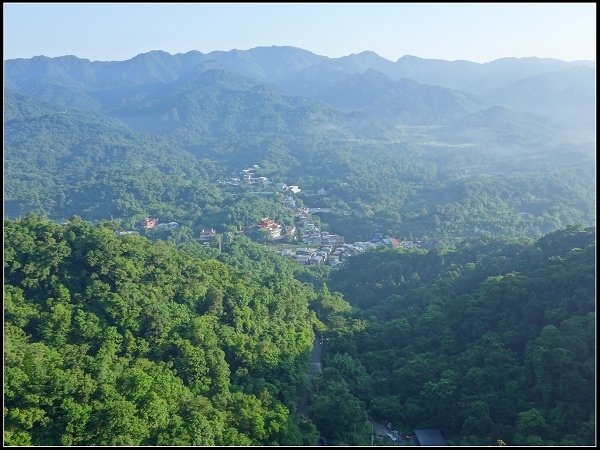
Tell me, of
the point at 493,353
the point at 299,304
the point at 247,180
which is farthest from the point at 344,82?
the point at 493,353

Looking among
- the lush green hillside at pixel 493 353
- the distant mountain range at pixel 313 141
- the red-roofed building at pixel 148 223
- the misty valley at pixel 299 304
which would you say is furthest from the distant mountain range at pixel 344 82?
the lush green hillside at pixel 493 353

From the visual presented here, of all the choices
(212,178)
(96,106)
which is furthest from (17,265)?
(96,106)

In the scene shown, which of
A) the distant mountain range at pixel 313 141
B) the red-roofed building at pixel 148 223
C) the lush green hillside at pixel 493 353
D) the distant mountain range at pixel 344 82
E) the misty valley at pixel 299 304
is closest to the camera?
the misty valley at pixel 299 304

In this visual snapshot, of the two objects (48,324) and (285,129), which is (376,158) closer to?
(285,129)

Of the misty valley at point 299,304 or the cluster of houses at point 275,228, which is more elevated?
the misty valley at point 299,304

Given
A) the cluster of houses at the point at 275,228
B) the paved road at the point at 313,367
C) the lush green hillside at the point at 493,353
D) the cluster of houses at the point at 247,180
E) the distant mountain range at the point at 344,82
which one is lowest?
the cluster of houses at the point at 275,228

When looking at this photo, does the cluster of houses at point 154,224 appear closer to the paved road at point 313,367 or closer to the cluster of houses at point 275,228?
the cluster of houses at point 275,228

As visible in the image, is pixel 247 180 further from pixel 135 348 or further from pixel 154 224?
pixel 135 348
